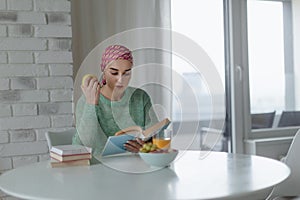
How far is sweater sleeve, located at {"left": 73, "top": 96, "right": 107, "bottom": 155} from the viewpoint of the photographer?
188 centimetres

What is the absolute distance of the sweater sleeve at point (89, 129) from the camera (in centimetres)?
188

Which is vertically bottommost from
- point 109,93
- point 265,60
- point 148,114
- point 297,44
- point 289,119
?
point 289,119

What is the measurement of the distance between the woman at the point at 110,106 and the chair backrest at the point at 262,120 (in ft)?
5.48

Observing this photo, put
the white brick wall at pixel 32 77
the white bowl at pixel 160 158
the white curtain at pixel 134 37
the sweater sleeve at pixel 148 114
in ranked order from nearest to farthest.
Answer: the white bowl at pixel 160 158 → the sweater sleeve at pixel 148 114 → the white brick wall at pixel 32 77 → the white curtain at pixel 134 37

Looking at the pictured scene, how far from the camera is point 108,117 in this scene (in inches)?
80.7

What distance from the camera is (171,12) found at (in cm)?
319

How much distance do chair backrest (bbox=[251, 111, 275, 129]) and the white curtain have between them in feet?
3.06

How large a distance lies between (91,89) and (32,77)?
0.75 meters

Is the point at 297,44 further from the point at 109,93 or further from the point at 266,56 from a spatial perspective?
the point at 109,93

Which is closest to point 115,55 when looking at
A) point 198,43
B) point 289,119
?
point 198,43

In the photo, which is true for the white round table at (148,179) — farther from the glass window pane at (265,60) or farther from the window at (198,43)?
the glass window pane at (265,60)

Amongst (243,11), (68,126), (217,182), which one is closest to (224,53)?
(243,11)

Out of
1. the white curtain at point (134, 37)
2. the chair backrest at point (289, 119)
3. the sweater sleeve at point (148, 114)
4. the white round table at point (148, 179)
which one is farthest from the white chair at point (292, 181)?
the chair backrest at point (289, 119)

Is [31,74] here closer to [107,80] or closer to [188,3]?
[107,80]
